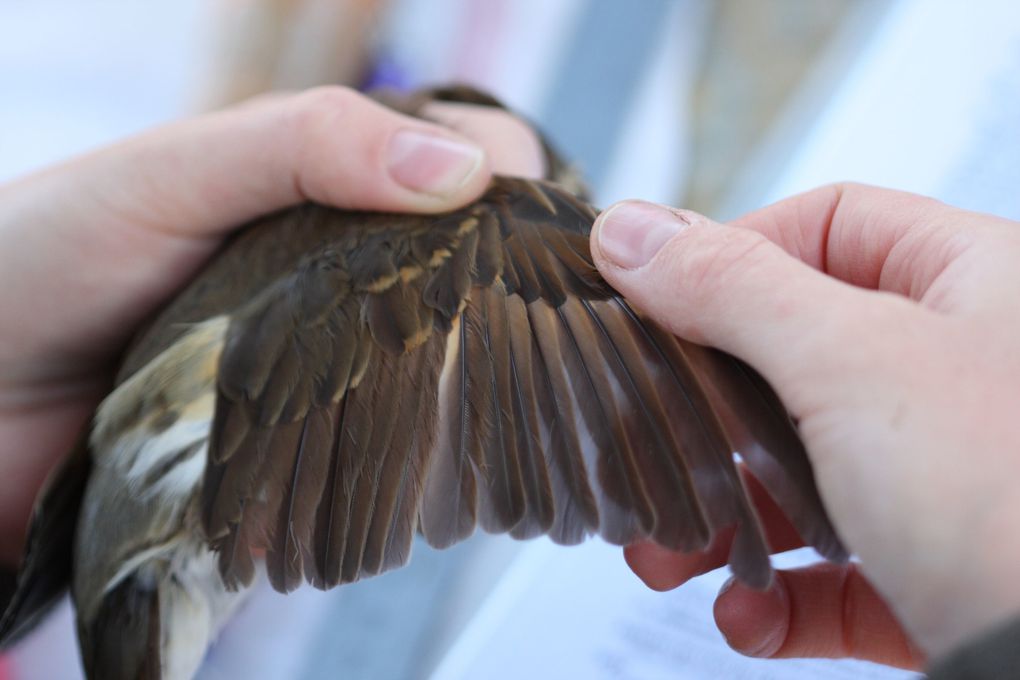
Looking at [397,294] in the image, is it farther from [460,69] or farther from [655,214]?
[460,69]

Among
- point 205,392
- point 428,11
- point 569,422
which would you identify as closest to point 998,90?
point 569,422

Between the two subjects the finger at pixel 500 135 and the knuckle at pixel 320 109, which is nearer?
the knuckle at pixel 320 109

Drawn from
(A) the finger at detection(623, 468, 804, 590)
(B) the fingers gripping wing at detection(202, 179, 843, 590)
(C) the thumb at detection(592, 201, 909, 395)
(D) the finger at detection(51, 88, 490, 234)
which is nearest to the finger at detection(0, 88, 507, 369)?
(D) the finger at detection(51, 88, 490, 234)

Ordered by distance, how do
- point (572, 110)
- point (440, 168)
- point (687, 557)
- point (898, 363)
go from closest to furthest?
point (898, 363) < point (687, 557) < point (440, 168) < point (572, 110)

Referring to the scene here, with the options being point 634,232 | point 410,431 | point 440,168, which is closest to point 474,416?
point 410,431

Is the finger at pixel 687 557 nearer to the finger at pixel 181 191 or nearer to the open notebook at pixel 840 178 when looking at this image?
the open notebook at pixel 840 178

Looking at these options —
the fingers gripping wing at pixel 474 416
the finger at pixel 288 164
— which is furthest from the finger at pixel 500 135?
the fingers gripping wing at pixel 474 416

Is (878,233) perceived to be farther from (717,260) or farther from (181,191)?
(181,191)
